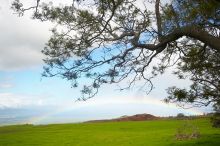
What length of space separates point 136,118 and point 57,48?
87.3 meters

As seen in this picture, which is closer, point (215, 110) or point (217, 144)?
point (215, 110)

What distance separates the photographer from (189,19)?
1686 centimetres

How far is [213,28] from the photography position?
56.4 ft

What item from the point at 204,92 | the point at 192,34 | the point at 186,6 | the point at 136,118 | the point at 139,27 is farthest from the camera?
the point at 136,118

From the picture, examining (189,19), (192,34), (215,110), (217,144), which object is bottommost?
(217,144)

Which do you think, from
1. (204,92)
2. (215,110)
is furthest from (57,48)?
(215,110)

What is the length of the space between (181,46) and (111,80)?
150 inches

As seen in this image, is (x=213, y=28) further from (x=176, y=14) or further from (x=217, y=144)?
(x=217, y=144)

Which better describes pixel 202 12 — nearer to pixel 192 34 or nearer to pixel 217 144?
pixel 192 34

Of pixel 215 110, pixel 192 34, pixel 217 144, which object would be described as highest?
pixel 192 34

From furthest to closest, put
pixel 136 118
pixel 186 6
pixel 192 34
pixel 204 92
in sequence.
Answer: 1. pixel 136 118
2. pixel 204 92
3. pixel 186 6
4. pixel 192 34

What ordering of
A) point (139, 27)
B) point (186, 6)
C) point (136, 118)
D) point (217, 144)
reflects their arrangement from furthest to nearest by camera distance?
point (136, 118) → point (217, 144) → point (186, 6) → point (139, 27)

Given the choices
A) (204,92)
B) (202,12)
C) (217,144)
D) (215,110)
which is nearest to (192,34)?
(202,12)

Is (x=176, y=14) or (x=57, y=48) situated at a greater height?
(x=176, y=14)
